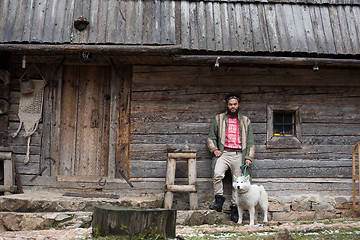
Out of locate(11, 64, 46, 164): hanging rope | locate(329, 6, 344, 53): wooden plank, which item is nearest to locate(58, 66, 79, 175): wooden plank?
locate(11, 64, 46, 164): hanging rope

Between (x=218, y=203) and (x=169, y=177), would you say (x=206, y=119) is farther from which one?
(x=218, y=203)

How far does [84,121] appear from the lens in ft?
26.6

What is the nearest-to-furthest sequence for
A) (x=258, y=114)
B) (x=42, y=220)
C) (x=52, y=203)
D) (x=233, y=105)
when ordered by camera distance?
(x=42, y=220), (x=52, y=203), (x=233, y=105), (x=258, y=114)

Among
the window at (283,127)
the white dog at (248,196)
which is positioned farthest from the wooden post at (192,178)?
the window at (283,127)

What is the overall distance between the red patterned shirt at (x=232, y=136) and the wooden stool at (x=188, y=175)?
2.33 ft

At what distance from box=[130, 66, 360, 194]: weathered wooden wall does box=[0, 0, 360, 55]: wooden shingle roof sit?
0.59m

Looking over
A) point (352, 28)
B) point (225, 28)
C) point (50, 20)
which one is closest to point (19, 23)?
point (50, 20)

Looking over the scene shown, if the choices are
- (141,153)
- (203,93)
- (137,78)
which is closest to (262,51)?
(203,93)

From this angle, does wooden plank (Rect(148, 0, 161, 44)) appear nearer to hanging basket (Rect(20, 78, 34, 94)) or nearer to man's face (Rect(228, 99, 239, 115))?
man's face (Rect(228, 99, 239, 115))

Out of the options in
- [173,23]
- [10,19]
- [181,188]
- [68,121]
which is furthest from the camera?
[68,121]

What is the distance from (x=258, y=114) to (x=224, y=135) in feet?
2.91

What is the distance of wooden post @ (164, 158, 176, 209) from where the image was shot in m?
7.02

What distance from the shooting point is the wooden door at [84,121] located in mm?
8016

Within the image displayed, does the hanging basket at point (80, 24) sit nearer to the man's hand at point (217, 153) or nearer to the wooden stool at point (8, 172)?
the wooden stool at point (8, 172)
